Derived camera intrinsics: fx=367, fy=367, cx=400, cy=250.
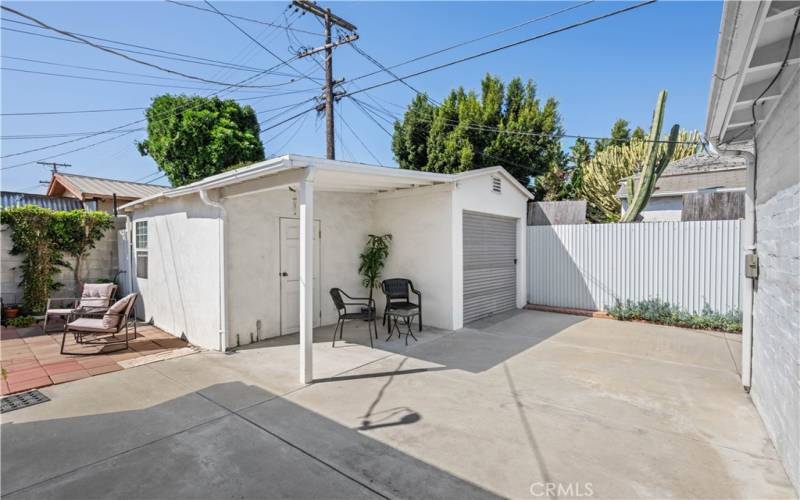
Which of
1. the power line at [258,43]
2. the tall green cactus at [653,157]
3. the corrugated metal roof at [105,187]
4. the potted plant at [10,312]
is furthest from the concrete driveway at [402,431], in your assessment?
the corrugated metal roof at [105,187]

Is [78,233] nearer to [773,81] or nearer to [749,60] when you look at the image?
[749,60]

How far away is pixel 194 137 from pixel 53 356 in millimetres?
11619

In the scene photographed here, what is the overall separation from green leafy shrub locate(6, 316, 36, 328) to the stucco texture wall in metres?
11.2

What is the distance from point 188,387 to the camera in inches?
165

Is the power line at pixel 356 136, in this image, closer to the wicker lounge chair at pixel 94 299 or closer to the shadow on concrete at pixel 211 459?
the wicker lounge chair at pixel 94 299

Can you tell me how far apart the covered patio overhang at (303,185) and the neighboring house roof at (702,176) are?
37.2 feet

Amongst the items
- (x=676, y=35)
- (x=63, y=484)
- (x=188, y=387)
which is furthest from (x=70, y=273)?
(x=676, y=35)

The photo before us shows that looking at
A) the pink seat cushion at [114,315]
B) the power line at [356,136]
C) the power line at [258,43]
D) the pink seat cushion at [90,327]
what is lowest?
the pink seat cushion at [90,327]

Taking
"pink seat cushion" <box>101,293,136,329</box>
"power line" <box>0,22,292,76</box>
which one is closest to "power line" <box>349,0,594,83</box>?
"power line" <box>0,22,292,76</box>

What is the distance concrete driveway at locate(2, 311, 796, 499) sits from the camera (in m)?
2.45

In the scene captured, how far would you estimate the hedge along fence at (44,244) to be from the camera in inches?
307

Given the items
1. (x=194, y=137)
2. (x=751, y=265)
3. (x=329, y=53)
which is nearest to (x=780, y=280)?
(x=751, y=265)

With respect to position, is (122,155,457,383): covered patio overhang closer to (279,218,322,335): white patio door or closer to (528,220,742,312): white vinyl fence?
(279,218,322,335): white patio door

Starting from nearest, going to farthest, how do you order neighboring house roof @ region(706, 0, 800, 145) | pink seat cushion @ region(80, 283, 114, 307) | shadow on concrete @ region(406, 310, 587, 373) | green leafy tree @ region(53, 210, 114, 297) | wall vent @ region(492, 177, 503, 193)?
neighboring house roof @ region(706, 0, 800, 145), shadow on concrete @ region(406, 310, 587, 373), pink seat cushion @ region(80, 283, 114, 307), wall vent @ region(492, 177, 503, 193), green leafy tree @ region(53, 210, 114, 297)
